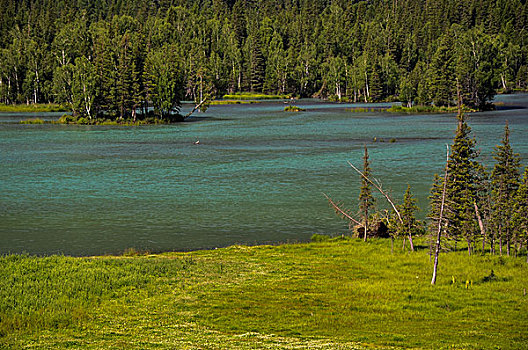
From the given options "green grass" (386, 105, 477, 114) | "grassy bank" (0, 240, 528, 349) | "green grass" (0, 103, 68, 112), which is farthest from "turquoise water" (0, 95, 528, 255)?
"green grass" (0, 103, 68, 112)

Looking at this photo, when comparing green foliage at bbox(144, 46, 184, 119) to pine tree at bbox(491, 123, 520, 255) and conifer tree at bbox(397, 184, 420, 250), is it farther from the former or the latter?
pine tree at bbox(491, 123, 520, 255)

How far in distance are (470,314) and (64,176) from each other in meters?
54.0

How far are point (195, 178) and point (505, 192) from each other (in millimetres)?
36341

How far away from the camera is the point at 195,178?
65250 millimetres

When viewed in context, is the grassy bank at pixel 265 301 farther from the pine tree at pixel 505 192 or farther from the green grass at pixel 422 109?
the green grass at pixel 422 109

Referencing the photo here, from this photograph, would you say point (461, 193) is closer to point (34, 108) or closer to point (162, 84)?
point (162, 84)

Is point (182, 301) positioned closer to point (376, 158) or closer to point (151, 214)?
point (151, 214)

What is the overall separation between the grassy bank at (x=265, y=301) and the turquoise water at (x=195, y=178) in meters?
8.62

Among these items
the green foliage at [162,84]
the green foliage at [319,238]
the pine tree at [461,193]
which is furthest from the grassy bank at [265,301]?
the green foliage at [162,84]

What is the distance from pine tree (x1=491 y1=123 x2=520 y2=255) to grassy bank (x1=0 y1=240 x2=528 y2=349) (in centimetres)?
211

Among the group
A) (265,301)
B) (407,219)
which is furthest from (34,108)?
(265,301)

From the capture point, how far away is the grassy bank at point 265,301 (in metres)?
19.9

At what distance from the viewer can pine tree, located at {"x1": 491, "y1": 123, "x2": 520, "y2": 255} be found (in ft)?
110

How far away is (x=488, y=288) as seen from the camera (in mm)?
26922
